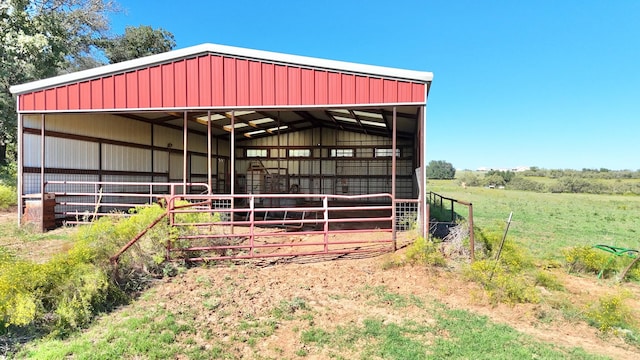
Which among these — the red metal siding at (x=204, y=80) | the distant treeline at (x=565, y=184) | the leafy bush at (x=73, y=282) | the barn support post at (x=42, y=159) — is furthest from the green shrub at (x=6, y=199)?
the distant treeline at (x=565, y=184)

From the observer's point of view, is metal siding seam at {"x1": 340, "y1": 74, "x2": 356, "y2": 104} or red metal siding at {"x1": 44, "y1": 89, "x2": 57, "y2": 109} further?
red metal siding at {"x1": 44, "y1": 89, "x2": 57, "y2": 109}

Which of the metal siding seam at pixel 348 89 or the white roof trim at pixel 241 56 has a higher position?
the white roof trim at pixel 241 56

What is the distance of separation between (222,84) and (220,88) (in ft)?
0.35

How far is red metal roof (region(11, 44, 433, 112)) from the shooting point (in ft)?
25.6

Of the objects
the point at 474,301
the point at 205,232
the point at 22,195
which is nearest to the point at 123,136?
the point at 22,195

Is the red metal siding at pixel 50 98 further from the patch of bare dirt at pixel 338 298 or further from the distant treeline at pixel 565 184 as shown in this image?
the distant treeline at pixel 565 184

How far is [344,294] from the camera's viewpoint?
200 inches

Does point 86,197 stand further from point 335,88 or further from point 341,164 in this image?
point 341,164

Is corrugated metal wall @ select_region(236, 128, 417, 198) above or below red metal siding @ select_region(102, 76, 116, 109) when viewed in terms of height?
below

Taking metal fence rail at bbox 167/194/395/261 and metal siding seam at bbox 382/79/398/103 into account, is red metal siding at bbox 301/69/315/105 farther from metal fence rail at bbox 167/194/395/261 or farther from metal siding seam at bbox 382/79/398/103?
metal fence rail at bbox 167/194/395/261

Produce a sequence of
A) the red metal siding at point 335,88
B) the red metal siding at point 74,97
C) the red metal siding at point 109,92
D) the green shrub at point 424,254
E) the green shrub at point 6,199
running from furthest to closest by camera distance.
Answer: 1. the green shrub at point 6,199
2. the red metal siding at point 74,97
3. the red metal siding at point 109,92
4. the red metal siding at point 335,88
5. the green shrub at point 424,254

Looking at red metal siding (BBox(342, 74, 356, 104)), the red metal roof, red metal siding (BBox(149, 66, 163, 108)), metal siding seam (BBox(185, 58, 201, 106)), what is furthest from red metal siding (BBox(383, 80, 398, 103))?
red metal siding (BBox(149, 66, 163, 108))

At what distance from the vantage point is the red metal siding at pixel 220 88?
7863 millimetres

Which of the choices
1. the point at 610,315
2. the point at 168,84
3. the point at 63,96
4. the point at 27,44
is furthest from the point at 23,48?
the point at 610,315
